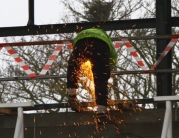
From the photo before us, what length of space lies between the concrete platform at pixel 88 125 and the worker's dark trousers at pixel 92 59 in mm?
428

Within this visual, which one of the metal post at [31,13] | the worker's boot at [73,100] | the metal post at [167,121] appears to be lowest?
the metal post at [167,121]

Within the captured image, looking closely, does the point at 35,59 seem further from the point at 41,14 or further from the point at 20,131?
the point at 20,131

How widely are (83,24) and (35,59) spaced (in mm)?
5149

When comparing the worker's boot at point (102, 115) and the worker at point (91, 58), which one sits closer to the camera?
the worker's boot at point (102, 115)

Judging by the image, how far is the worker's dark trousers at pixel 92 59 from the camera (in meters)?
11.2

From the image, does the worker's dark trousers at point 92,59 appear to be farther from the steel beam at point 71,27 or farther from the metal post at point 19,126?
the steel beam at point 71,27

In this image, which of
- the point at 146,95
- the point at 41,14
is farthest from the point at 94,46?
the point at 146,95

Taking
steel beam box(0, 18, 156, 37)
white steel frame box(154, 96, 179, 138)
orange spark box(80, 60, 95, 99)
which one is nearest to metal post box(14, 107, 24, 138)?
white steel frame box(154, 96, 179, 138)

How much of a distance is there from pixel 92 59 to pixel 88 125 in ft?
2.80

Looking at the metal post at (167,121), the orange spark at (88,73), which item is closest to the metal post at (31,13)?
the orange spark at (88,73)

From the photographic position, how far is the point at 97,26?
46.8 feet

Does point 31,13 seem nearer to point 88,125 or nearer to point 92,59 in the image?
point 92,59

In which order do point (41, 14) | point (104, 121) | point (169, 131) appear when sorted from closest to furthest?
point (169, 131)
point (104, 121)
point (41, 14)

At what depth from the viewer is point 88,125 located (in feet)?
36.0
